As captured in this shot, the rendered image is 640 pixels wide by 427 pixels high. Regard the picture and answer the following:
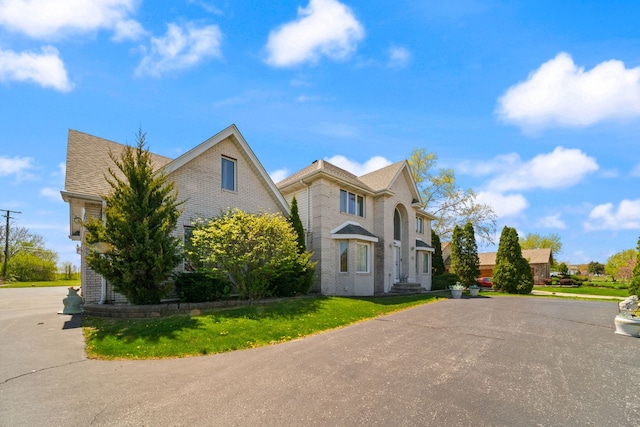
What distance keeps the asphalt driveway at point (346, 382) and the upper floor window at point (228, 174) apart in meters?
8.38

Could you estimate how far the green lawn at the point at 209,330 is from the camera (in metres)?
7.61

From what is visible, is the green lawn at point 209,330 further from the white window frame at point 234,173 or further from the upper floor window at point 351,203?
the upper floor window at point 351,203

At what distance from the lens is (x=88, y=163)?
1351cm

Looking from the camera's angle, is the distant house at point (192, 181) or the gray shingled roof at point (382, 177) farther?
the gray shingled roof at point (382, 177)

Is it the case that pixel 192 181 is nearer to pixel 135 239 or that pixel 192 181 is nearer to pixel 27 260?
pixel 135 239

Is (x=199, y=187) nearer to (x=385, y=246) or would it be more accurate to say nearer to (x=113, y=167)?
(x=113, y=167)

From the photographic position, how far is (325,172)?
17.3m

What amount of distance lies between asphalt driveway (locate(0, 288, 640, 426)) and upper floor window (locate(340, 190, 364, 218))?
35.6ft

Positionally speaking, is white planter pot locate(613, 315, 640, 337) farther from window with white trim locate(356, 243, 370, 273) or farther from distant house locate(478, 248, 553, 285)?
distant house locate(478, 248, 553, 285)

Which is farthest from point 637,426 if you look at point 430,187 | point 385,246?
point 430,187

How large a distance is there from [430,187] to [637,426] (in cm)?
3348

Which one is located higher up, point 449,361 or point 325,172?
point 325,172

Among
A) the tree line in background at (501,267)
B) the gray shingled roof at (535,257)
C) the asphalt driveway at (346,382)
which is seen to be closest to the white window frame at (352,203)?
the tree line in background at (501,267)

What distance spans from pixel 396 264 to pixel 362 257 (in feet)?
16.6
